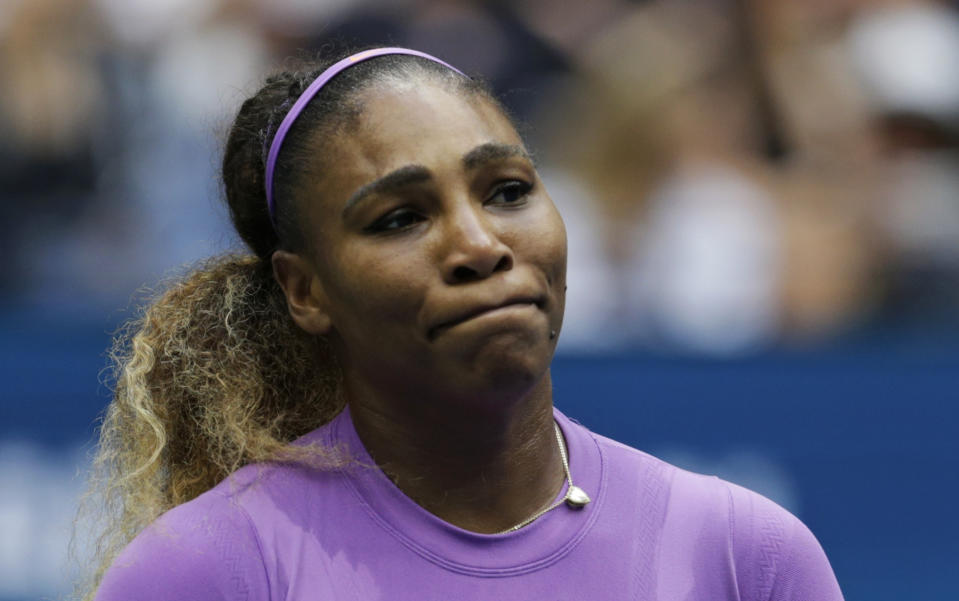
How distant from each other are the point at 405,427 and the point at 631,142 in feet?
11.3

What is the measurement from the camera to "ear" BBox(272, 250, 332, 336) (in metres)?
2.11

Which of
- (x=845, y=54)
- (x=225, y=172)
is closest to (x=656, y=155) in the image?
(x=845, y=54)

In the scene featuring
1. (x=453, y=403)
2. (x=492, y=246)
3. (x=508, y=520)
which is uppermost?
(x=492, y=246)

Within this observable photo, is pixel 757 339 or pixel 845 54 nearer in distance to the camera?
pixel 757 339

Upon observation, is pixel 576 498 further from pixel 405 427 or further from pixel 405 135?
pixel 405 135

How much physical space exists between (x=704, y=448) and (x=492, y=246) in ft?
9.37

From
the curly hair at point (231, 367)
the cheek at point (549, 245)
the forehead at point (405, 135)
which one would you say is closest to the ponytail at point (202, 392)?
the curly hair at point (231, 367)

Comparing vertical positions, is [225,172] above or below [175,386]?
above

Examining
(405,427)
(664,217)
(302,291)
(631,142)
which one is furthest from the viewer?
(631,142)

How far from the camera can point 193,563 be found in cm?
183

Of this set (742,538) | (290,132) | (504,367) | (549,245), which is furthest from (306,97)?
(742,538)

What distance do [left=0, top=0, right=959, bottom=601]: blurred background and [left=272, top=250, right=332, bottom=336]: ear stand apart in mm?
2365

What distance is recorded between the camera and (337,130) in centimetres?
205

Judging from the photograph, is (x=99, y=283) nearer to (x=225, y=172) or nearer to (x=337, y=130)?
(x=225, y=172)
